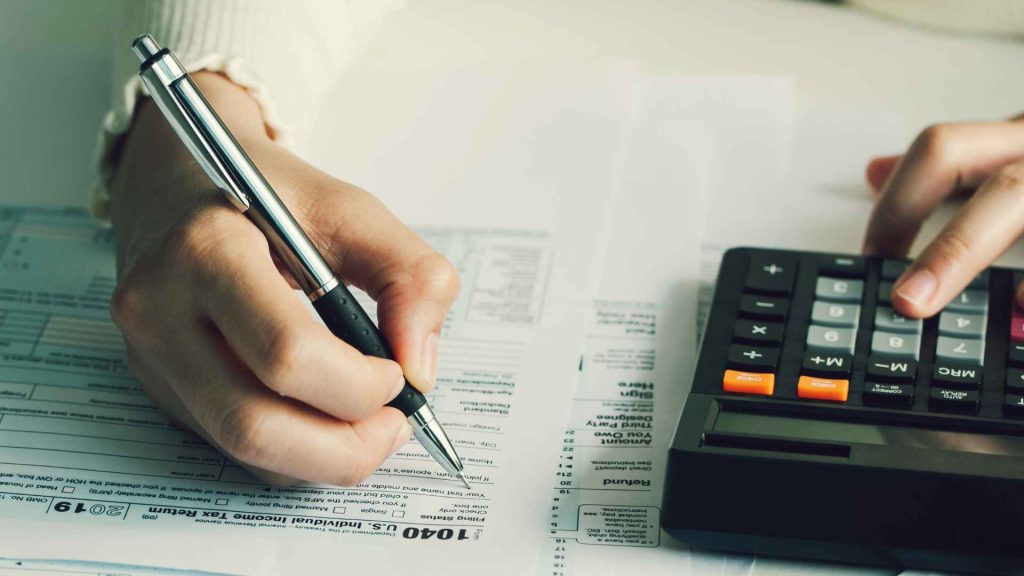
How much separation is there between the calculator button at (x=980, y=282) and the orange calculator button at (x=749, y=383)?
11cm

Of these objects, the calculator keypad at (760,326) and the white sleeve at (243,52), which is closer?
the calculator keypad at (760,326)

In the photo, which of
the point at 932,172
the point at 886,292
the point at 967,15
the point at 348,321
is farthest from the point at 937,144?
the point at 348,321

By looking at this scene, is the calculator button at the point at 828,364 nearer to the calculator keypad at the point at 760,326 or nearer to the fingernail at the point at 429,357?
the calculator keypad at the point at 760,326

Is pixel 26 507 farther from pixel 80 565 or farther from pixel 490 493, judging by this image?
pixel 490 493

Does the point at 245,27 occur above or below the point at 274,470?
above

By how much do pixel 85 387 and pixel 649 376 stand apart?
0.81 feet

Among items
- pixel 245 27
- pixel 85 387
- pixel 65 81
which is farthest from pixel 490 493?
pixel 65 81

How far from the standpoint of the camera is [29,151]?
634mm

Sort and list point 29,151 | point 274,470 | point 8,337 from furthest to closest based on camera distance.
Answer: point 29,151, point 8,337, point 274,470

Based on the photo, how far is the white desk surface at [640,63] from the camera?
630mm

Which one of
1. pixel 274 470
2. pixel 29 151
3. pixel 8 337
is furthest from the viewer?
pixel 29 151

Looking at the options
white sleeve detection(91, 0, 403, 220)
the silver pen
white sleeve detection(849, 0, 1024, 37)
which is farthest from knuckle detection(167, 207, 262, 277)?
white sleeve detection(849, 0, 1024, 37)

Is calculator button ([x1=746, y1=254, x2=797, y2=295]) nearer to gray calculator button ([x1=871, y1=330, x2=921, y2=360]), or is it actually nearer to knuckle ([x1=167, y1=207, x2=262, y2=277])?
gray calculator button ([x1=871, y1=330, x2=921, y2=360])

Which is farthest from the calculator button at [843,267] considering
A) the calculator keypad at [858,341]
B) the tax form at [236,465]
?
the tax form at [236,465]
